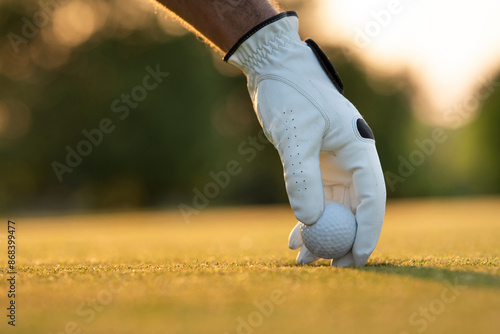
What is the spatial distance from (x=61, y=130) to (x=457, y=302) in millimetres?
20590

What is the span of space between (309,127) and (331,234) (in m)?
0.47

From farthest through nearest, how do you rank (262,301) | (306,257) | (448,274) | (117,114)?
1. (117,114)
2. (306,257)
3. (448,274)
4. (262,301)

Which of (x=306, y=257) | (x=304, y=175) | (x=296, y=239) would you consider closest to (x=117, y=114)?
(x=296, y=239)

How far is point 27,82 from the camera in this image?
817 inches

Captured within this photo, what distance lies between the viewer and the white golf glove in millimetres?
2141

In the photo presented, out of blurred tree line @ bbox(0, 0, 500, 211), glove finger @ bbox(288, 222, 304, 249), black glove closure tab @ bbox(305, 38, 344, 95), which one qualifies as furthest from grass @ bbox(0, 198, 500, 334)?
blurred tree line @ bbox(0, 0, 500, 211)

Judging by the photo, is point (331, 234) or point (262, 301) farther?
point (331, 234)

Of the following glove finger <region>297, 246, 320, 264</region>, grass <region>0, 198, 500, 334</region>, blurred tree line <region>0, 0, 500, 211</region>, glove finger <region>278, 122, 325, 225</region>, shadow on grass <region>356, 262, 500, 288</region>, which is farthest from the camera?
blurred tree line <region>0, 0, 500, 211</region>

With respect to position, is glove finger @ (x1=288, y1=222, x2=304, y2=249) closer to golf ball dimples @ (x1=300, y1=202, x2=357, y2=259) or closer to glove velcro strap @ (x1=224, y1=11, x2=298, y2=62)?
golf ball dimples @ (x1=300, y1=202, x2=357, y2=259)

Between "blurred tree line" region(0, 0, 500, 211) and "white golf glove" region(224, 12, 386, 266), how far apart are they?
18378mm

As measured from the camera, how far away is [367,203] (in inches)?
85.7

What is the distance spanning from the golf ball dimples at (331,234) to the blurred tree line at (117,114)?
1863 cm

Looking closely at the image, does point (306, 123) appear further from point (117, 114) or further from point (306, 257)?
point (117, 114)

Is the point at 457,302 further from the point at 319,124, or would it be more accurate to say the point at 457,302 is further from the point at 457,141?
the point at 457,141
